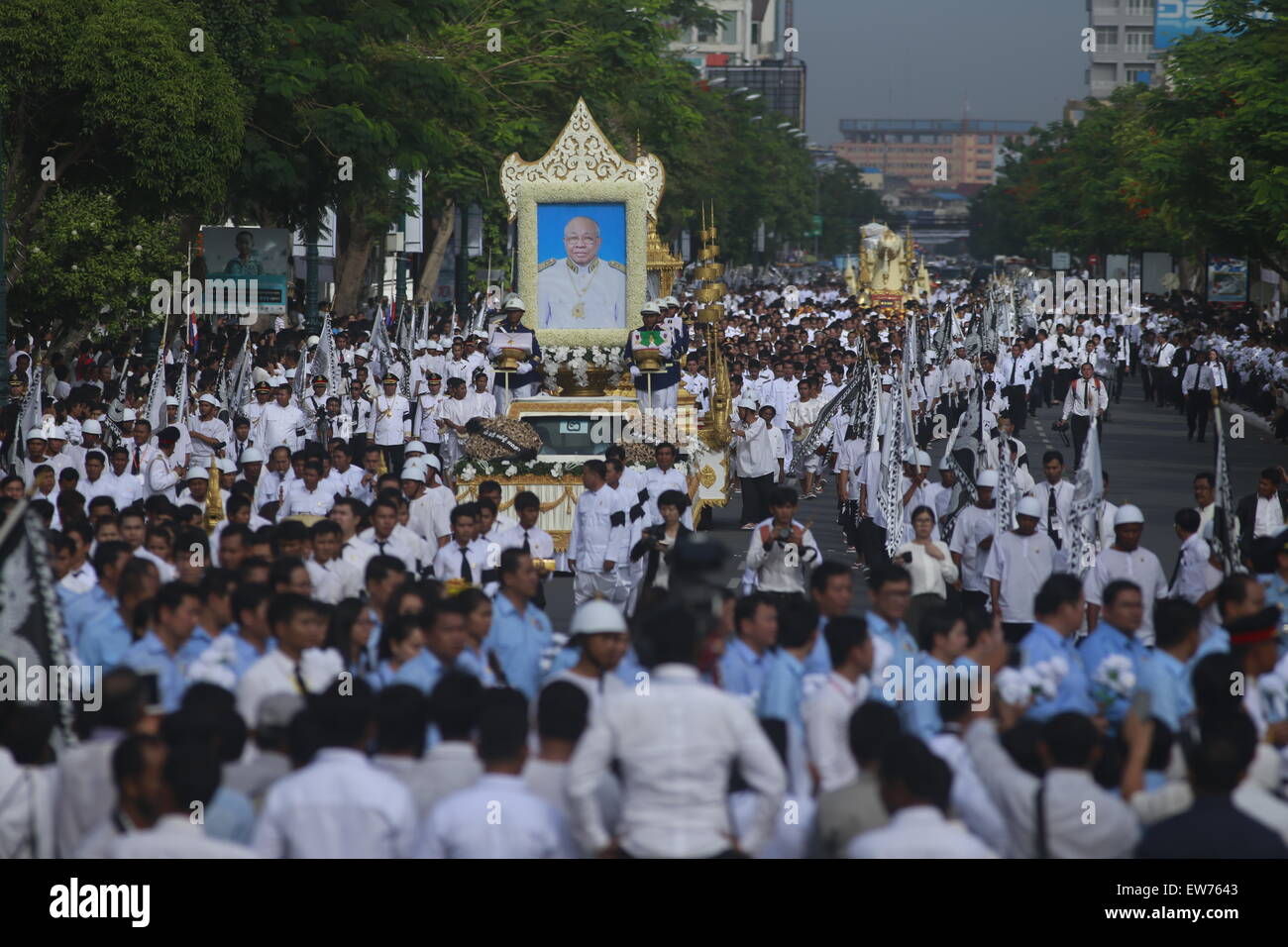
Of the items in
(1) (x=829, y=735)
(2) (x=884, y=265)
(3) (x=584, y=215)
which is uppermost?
(2) (x=884, y=265)

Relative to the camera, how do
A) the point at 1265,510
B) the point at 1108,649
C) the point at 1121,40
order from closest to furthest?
the point at 1108,649, the point at 1265,510, the point at 1121,40

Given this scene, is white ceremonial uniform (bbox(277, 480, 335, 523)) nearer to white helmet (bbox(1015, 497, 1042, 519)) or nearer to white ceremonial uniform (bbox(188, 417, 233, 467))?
white ceremonial uniform (bbox(188, 417, 233, 467))

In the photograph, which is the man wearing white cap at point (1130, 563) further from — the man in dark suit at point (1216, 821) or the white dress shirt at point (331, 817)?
the white dress shirt at point (331, 817)

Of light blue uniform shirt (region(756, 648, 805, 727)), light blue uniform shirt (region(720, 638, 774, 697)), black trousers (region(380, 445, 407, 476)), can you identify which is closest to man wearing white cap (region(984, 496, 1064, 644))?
light blue uniform shirt (region(720, 638, 774, 697))

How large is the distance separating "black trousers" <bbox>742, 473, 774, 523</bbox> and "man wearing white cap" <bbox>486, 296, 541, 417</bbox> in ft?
7.62

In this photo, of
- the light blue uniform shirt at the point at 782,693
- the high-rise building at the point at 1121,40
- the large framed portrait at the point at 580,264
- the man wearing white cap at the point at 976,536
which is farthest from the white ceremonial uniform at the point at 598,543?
the high-rise building at the point at 1121,40

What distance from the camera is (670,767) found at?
683cm

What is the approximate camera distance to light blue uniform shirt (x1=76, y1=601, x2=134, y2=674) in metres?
9.50

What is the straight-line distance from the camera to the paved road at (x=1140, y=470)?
19844 mm

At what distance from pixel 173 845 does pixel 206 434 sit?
12720 millimetres

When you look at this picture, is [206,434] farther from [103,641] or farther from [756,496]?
[103,641]

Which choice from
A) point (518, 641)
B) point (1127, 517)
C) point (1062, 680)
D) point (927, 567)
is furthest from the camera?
point (927, 567)

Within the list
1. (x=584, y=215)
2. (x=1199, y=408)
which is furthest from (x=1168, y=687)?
(x=1199, y=408)
